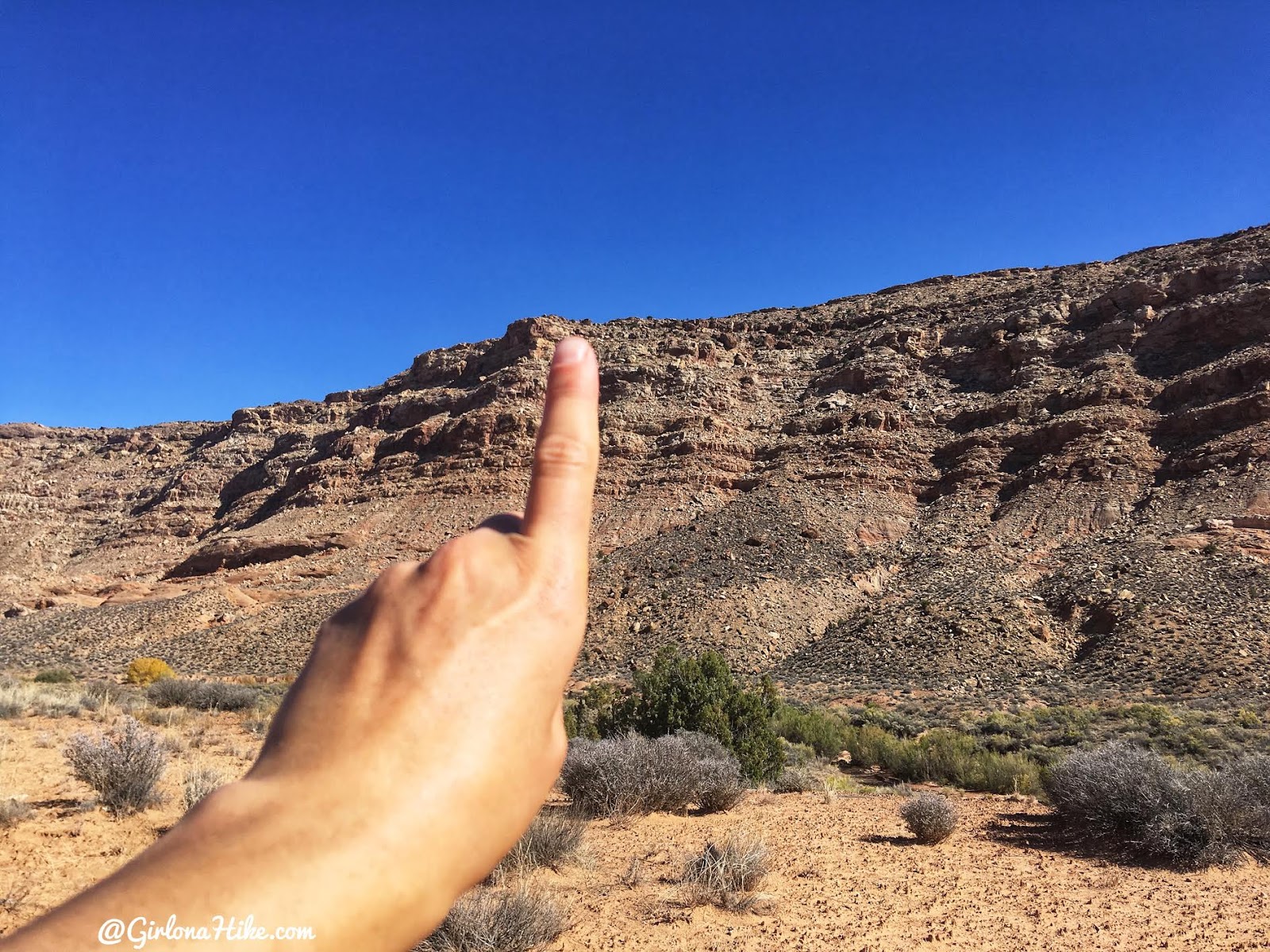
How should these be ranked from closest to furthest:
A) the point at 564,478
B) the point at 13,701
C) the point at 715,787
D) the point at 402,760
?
the point at 402,760 < the point at 564,478 < the point at 715,787 < the point at 13,701

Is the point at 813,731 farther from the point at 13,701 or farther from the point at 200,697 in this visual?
the point at 13,701

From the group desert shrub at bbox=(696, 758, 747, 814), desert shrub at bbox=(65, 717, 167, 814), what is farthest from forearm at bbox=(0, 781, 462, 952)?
desert shrub at bbox=(696, 758, 747, 814)

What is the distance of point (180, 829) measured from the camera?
100 centimetres

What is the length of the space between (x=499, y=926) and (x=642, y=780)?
4.22 m

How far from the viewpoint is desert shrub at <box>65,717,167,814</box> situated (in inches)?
320

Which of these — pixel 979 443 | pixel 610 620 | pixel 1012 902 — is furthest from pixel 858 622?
pixel 1012 902

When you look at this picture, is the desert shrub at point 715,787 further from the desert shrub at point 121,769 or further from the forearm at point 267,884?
the forearm at point 267,884

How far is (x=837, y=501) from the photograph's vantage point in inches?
1608

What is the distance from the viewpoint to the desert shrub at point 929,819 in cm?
859

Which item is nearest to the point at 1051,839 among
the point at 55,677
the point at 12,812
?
the point at 12,812

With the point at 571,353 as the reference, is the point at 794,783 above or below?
below

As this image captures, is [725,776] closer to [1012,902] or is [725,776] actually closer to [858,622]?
[1012,902]

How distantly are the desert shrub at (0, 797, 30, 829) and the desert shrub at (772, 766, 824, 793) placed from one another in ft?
30.6

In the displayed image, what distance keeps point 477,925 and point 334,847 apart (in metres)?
5.00
